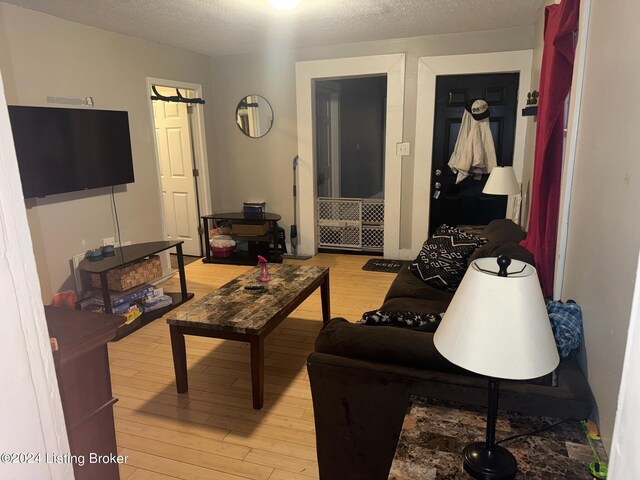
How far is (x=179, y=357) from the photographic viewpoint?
8.25 ft

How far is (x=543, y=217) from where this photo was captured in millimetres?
2201

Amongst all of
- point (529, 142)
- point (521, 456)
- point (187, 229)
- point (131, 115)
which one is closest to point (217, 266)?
point (187, 229)

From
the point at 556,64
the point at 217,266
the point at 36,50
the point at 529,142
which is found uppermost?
the point at 36,50

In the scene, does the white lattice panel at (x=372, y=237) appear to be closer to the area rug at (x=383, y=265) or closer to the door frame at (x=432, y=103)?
the area rug at (x=383, y=265)

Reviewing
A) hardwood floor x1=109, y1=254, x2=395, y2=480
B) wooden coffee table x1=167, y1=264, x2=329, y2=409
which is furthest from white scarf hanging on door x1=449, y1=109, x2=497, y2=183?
wooden coffee table x1=167, y1=264, x2=329, y2=409

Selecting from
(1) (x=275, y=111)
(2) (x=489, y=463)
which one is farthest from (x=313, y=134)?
(2) (x=489, y=463)

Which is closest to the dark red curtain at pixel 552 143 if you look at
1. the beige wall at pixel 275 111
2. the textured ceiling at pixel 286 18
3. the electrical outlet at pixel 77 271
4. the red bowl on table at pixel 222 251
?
the textured ceiling at pixel 286 18

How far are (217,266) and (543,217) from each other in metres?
3.76

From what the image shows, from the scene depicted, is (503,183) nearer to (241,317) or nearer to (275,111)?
(241,317)

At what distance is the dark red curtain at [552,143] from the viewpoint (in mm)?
1937

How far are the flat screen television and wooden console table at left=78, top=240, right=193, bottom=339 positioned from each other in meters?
0.62

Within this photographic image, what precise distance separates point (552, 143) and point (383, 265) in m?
2.91

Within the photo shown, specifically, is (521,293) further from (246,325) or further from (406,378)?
(246,325)

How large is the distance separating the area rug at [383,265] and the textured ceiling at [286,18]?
241 centimetres
